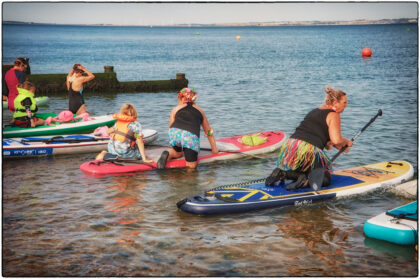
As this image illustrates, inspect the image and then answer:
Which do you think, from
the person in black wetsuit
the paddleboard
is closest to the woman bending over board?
Result: the person in black wetsuit

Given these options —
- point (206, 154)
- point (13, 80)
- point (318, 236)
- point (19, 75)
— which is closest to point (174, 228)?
point (318, 236)

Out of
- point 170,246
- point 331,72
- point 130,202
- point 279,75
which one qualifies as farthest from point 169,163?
point 331,72

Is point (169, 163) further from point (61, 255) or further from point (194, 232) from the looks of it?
point (61, 255)

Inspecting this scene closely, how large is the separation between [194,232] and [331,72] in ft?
98.5

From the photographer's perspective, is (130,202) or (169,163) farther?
(169,163)

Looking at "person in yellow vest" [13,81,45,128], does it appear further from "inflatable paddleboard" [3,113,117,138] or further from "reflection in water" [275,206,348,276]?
"reflection in water" [275,206,348,276]

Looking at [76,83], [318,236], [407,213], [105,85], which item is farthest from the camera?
[105,85]

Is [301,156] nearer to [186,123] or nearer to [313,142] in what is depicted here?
[313,142]

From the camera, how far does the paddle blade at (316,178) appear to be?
25.1 feet

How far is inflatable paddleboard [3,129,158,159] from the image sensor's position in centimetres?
1064

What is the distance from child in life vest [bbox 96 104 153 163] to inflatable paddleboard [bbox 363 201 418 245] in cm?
453

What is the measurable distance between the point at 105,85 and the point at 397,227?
60.0 feet

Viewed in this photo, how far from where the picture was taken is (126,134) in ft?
30.3

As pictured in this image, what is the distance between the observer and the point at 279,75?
33.8 meters
